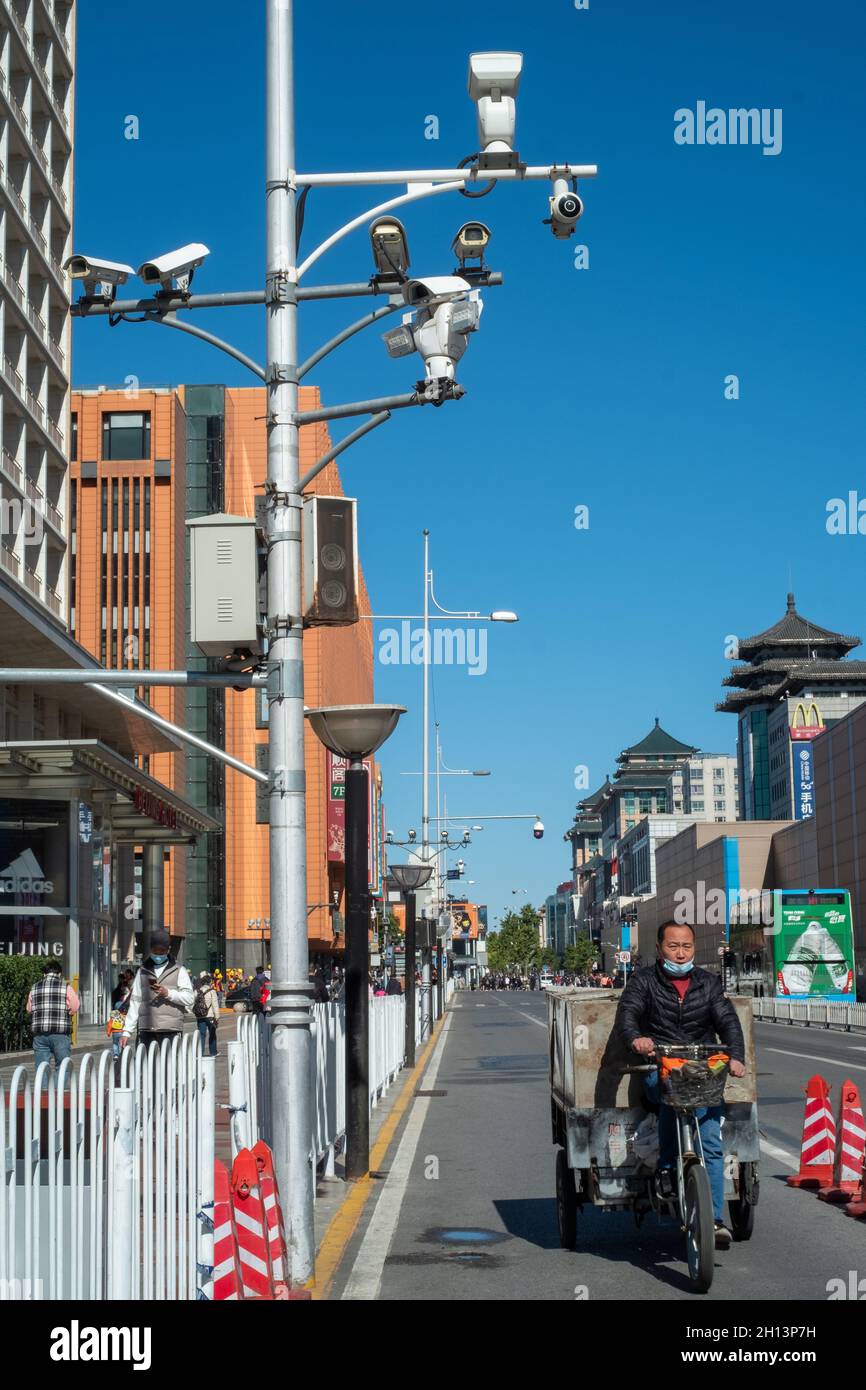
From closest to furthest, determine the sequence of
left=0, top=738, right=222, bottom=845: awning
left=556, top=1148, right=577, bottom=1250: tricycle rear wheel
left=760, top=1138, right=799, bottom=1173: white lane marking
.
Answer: left=556, top=1148, right=577, bottom=1250: tricycle rear wheel, left=760, top=1138, right=799, bottom=1173: white lane marking, left=0, top=738, right=222, bottom=845: awning

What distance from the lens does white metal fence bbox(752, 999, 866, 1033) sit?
44219mm

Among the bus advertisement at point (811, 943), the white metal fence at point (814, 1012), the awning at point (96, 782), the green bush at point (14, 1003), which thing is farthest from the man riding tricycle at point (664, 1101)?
the bus advertisement at point (811, 943)

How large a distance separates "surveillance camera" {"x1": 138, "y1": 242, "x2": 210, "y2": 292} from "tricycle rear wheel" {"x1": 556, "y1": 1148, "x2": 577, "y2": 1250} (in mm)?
5743

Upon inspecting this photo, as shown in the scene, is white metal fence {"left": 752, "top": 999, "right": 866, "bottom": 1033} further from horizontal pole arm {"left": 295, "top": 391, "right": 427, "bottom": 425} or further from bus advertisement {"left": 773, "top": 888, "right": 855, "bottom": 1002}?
horizontal pole arm {"left": 295, "top": 391, "right": 427, "bottom": 425}

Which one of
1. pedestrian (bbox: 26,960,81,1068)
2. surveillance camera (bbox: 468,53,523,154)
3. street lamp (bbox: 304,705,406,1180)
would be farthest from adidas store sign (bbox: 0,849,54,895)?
surveillance camera (bbox: 468,53,523,154)

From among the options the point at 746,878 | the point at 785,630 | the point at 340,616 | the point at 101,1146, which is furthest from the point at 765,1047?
the point at 785,630

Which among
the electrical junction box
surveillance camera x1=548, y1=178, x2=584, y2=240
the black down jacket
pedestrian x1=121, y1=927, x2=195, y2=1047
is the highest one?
surveillance camera x1=548, y1=178, x2=584, y2=240

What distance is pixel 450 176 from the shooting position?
977cm

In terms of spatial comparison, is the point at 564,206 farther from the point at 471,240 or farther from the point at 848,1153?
the point at 848,1153

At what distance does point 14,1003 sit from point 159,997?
15871mm

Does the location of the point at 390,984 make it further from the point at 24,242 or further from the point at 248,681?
the point at 248,681

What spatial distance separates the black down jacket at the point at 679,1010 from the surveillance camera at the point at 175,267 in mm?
5048

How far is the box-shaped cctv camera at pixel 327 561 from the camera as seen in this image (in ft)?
30.1

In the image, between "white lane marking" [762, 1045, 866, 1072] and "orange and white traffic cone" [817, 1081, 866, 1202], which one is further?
"white lane marking" [762, 1045, 866, 1072]
